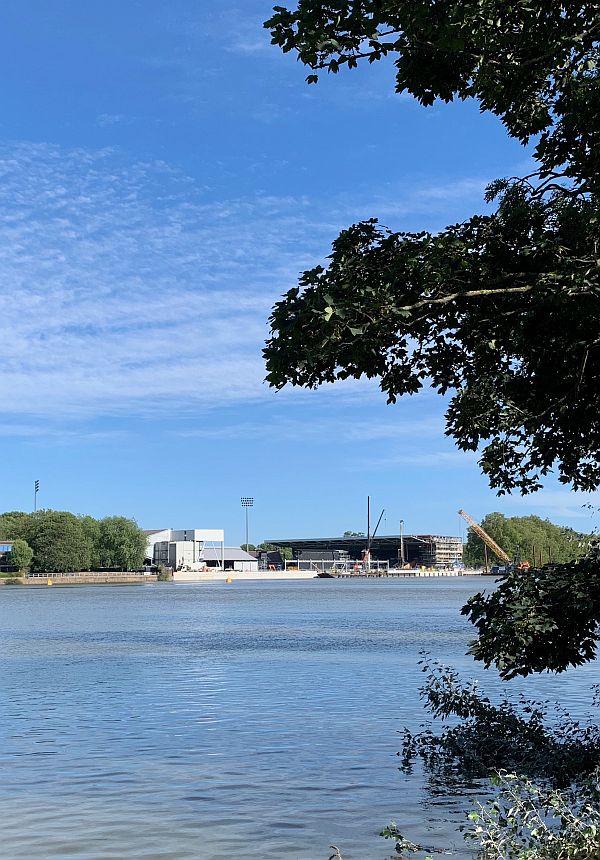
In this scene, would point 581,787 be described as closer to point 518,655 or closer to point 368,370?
point 518,655

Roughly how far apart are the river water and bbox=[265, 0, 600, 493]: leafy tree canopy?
6634 millimetres

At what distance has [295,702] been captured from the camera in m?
30.5

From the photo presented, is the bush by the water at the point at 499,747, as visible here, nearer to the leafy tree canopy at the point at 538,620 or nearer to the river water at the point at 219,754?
the river water at the point at 219,754

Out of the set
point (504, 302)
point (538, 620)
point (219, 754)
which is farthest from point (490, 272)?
point (219, 754)

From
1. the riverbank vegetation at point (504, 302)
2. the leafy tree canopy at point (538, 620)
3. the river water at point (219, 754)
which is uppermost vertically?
the riverbank vegetation at point (504, 302)

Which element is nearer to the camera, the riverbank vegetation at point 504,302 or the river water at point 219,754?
the riverbank vegetation at point 504,302

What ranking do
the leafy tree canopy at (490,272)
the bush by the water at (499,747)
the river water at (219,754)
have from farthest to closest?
the bush by the water at (499,747), the river water at (219,754), the leafy tree canopy at (490,272)

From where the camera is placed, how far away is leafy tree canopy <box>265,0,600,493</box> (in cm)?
1072

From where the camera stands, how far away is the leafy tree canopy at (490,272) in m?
10.7

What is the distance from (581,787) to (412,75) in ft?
38.8

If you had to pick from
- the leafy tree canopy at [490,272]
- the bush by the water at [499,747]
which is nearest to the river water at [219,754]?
the bush by the water at [499,747]

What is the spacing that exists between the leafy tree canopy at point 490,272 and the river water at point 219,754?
261 inches

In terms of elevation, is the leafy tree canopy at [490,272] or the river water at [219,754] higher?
the leafy tree canopy at [490,272]

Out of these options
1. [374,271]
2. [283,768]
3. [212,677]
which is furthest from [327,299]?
[212,677]
